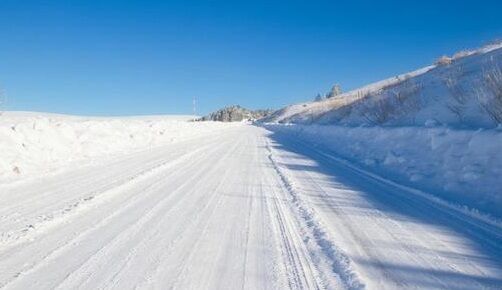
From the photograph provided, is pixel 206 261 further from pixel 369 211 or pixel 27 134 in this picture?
pixel 27 134

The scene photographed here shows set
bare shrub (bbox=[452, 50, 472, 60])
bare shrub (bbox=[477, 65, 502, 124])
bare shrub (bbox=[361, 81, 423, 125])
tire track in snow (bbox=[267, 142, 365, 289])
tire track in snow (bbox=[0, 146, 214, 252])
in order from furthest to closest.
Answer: bare shrub (bbox=[452, 50, 472, 60]), bare shrub (bbox=[361, 81, 423, 125]), bare shrub (bbox=[477, 65, 502, 124]), tire track in snow (bbox=[0, 146, 214, 252]), tire track in snow (bbox=[267, 142, 365, 289])

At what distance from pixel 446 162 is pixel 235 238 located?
22.1ft

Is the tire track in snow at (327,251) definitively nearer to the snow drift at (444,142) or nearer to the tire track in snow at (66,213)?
the snow drift at (444,142)

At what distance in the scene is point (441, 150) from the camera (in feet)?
37.8

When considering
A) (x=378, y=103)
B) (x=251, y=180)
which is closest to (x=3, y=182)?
(x=251, y=180)

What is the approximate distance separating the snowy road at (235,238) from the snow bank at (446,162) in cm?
85

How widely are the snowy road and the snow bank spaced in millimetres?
851

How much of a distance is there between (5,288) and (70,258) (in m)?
0.81

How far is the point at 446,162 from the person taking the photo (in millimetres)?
10438

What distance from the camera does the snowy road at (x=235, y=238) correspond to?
13.8 ft

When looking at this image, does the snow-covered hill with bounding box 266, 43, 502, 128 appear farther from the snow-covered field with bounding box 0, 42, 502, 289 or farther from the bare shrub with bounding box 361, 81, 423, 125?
the snow-covered field with bounding box 0, 42, 502, 289

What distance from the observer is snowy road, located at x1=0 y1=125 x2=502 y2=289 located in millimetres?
4219

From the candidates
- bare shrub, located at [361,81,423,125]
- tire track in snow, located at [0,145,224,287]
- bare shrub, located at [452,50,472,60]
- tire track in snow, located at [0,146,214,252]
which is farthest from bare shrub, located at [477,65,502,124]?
bare shrub, located at [452,50,472,60]

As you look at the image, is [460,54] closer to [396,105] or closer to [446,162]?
[396,105]
